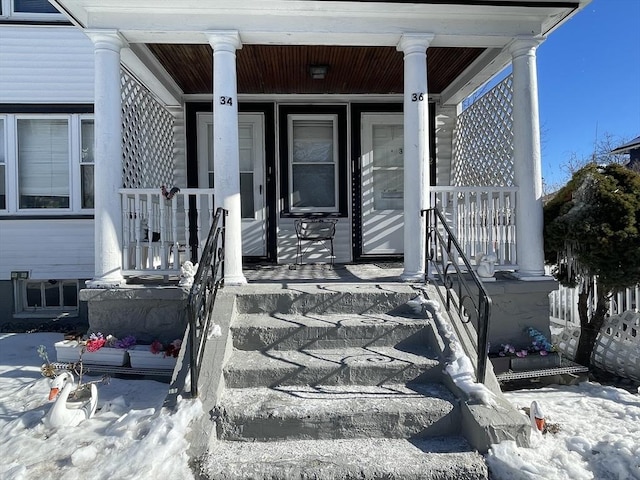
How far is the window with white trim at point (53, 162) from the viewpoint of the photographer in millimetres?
5965

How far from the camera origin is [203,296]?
2975 millimetres

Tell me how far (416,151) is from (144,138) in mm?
3101

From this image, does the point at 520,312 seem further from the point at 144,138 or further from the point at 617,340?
the point at 144,138

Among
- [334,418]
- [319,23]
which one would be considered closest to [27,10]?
[319,23]

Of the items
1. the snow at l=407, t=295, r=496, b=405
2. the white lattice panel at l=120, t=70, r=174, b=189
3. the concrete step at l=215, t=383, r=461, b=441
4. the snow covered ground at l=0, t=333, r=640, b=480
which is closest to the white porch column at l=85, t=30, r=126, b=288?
the white lattice panel at l=120, t=70, r=174, b=189

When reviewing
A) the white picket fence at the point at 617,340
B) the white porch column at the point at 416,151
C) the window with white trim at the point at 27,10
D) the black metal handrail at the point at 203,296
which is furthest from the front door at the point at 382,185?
the window with white trim at the point at 27,10

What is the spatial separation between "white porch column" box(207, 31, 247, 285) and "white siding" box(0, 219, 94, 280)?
9.90 feet

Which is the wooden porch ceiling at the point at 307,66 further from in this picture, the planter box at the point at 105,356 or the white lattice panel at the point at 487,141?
the planter box at the point at 105,356

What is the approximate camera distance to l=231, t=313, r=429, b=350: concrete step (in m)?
3.29

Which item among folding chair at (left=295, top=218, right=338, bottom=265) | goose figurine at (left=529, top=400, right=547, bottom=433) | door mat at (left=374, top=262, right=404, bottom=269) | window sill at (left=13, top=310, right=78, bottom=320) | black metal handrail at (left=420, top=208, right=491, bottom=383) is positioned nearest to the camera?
goose figurine at (left=529, top=400, right=547, bottom=433)

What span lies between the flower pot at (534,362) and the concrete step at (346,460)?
1.63 metres

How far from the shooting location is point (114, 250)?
4031 millimetres

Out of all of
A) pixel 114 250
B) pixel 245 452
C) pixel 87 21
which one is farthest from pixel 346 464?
pixel 87 21

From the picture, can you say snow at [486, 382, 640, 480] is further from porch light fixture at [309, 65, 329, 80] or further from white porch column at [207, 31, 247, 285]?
porch light fixture at [309, 65, 329, 80]
